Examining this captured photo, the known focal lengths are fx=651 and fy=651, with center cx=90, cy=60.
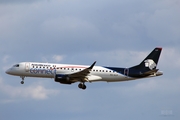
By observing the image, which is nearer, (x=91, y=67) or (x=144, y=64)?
(x=91, y=67)

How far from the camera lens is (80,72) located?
12331 cm

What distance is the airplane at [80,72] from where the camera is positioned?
125 metres

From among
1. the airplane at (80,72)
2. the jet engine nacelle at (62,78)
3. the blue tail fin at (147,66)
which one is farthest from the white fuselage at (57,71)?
the blue tail fin at (147,66)

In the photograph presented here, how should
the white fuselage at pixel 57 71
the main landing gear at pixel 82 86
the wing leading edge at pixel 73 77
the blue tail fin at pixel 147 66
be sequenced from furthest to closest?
the blue tail fin at pixel 147 66, the main landing gear at pixel 82 86, the white fuselage at pixel 57 71, the wing leading edge at pixel 73 77

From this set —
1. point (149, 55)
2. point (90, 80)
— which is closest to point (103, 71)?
point (90, 80)

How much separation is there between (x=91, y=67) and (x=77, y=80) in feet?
18.3

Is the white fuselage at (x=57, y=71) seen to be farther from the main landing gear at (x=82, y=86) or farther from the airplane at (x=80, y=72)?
the main landing gear at (x=82, y=86)

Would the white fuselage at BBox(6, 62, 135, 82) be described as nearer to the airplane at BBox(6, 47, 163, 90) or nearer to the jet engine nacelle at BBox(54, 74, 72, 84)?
the airplane at BBox(6, 47, 163, 90)

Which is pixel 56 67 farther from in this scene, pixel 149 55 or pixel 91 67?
pixel 149 55

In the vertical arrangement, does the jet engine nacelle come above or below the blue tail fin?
below

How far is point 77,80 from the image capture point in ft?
415

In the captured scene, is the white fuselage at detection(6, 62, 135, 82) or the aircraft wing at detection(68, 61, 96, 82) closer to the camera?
the aircraft wing at detection(68, 61, 96, 82)

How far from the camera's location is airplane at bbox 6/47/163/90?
125 meters

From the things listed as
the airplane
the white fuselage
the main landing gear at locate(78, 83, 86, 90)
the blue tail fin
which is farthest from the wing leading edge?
the blue tail fin
